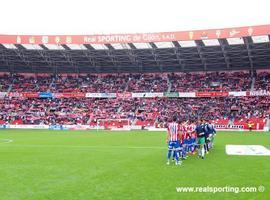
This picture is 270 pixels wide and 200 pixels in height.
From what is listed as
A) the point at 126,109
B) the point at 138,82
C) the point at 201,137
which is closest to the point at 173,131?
the point at 201,137

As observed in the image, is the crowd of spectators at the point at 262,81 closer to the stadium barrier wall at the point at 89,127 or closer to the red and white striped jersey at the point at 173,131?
the stadium barrier wall at the point at 89,127

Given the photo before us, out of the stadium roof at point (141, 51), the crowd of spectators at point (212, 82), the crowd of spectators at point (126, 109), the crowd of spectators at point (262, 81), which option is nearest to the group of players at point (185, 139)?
the stadium roof at point (141, 51)

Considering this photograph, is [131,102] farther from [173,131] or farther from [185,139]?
[173,131]

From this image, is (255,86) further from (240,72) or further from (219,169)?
(219,169)

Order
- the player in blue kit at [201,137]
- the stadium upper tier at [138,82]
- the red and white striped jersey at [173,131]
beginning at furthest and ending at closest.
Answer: the stadium upper tier at [138,82]
the player in blue kit at [201,137]
the red and white striped jersey at [173,131]

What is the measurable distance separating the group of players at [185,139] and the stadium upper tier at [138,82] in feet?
136

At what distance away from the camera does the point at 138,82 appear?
2795 inches

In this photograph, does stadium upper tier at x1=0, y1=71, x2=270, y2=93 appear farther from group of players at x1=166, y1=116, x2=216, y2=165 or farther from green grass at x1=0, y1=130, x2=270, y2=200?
green grass at x1=0, y1=130, x2=270, y2=200

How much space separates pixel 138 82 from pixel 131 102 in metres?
4.16

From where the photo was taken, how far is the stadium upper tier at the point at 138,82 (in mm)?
65250

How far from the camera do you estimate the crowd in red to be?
2447 inches

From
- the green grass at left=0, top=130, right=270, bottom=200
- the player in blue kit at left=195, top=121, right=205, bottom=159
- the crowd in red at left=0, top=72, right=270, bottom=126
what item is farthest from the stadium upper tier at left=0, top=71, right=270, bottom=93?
the green grass at left=0, top=130, right=270, bottom=200

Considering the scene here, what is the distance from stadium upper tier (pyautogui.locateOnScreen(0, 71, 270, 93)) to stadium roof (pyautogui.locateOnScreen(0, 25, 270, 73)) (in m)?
1.32

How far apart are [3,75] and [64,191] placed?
68.3 m
